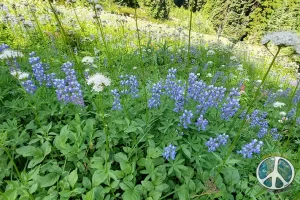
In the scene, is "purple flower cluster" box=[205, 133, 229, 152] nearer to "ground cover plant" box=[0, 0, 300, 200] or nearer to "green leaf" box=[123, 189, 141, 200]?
"ground cover plant" box=[0, 0, 300, 200]

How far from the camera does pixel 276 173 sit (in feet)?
3.29

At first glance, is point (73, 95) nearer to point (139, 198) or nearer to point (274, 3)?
point (139, 198)

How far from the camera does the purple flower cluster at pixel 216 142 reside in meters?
1.86

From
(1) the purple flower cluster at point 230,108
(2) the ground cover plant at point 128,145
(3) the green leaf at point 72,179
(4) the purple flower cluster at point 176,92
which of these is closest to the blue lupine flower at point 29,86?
(2) the ground cover plant at point 128,145

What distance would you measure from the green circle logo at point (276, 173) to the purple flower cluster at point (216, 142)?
79 cm

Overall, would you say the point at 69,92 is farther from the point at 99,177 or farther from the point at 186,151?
the point at 186,151

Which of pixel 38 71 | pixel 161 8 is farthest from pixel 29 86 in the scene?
Result: pixel 161 8

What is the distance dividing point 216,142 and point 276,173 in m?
1.01

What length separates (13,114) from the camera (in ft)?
7.50

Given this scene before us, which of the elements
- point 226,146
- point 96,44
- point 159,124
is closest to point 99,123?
point 159,124

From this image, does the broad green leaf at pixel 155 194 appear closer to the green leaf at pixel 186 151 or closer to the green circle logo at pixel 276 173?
the green leaf at pixel 186 151

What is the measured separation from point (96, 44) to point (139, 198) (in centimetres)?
505

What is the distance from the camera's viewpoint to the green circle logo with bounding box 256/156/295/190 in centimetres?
100

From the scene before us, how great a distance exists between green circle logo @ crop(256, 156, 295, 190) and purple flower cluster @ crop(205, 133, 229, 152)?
2.59 feet
